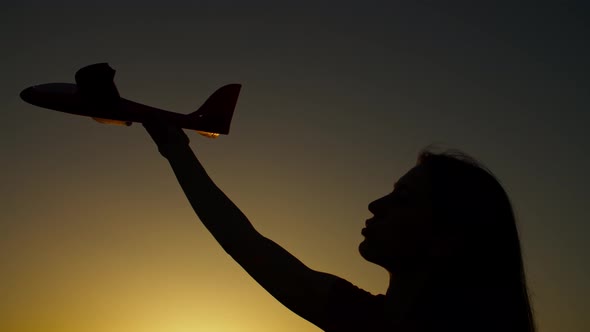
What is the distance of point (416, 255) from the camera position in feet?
6.57

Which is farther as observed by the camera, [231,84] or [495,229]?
[231,84]

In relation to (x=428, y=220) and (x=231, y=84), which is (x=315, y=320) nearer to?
(x=428, y=220)

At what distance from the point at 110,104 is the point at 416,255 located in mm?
2750

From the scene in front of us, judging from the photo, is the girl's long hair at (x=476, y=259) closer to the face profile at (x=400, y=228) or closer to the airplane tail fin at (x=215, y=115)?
the face profile at (x=400, y=228)

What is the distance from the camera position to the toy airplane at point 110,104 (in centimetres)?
354

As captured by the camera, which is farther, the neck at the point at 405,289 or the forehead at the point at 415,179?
the forehead at the point at 415,179

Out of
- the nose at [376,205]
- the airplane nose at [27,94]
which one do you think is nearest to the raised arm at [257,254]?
the nose at [376,205]

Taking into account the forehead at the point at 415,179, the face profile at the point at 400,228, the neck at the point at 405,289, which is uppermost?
the forehead at the point at 415,179

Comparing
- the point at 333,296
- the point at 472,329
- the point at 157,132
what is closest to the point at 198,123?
the point at 157,132

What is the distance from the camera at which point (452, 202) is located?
6.68ft

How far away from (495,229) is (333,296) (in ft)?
2.38

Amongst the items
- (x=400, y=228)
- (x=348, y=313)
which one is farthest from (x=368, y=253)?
(x=348, y=313)

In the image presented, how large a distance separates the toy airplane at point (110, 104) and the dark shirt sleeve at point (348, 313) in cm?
113

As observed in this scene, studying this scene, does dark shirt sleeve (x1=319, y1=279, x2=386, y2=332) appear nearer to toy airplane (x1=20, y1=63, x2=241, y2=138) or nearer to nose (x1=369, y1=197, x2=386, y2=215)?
nose (x1=369, y1=197, x2=386, y2=215)
